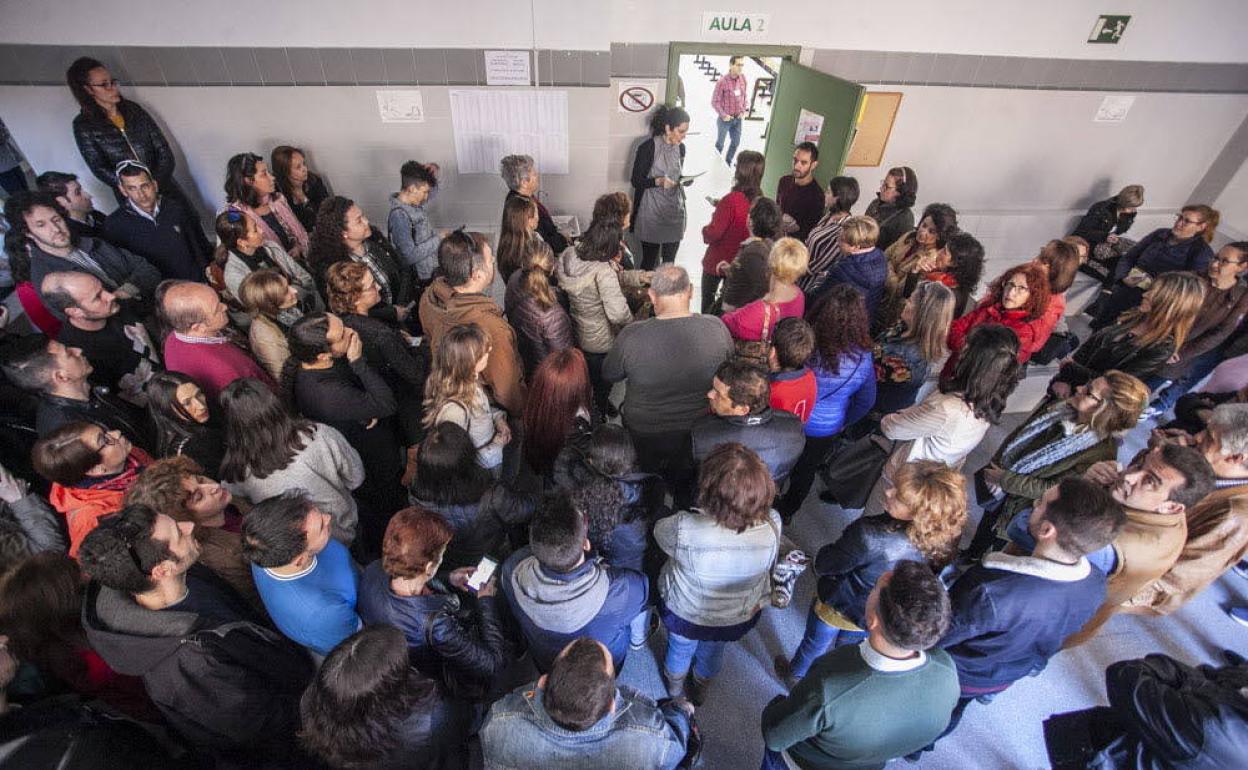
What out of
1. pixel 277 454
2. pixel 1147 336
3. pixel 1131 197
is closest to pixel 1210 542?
pixel 1147 336

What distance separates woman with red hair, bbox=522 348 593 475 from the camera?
2670mm

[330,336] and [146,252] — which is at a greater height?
[330,336]

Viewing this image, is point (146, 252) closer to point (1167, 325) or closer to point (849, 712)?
point (849, 712)

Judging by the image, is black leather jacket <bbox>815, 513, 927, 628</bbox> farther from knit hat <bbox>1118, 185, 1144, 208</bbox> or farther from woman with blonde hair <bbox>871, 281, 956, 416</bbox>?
knit hat <bbox>1118, 185, 1144, 208</bbox>

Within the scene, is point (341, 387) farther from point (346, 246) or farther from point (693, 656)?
point (693, 656)

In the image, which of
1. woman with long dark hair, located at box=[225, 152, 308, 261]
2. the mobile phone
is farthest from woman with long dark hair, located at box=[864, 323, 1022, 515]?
woman with long dark hair, located at box=[225, 152, 308, 261]

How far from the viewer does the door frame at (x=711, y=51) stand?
532cm

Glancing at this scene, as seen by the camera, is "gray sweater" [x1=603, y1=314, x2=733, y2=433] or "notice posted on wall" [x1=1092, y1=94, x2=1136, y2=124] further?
"notice posted on wall" [x1=1092, y1=94, x2=1136, y2=124]

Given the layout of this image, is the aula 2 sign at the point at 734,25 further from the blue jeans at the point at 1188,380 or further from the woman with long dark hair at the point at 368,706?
the woman with long dark hair at the point at 368,706

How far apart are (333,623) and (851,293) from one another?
254 centimetres

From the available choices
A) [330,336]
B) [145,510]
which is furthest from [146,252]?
Result: [145,510]

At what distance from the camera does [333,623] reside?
2.05 m

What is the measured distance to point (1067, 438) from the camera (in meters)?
2.57

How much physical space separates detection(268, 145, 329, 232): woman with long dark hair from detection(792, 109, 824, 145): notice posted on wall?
441 centimetres
